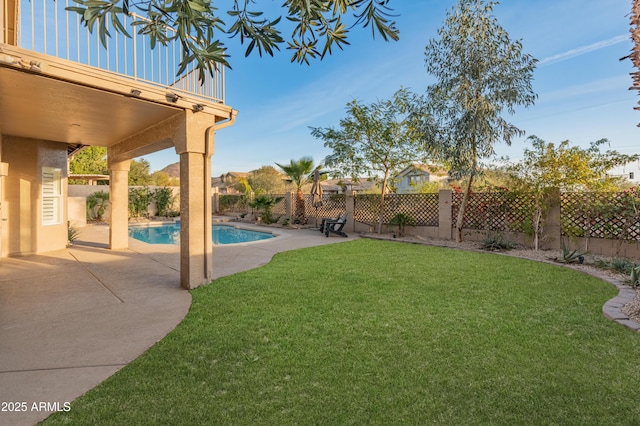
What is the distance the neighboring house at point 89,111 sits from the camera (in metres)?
4.48

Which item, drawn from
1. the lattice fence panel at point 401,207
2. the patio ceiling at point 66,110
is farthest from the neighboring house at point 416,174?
the patio ceiling at point 66,110

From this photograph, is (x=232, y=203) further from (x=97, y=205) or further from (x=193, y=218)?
(x=193, y=218)

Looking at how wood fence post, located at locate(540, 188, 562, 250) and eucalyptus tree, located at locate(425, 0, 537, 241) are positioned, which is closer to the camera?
wood fence post, located at locate(540, 188, 562, 250)

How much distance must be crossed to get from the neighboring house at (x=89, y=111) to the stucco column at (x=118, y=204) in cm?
45

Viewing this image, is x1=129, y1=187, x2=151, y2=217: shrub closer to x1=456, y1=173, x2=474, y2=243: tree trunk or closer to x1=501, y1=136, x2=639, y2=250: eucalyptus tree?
x1=456, y1=173, x2=474, y2=243: tree trunk

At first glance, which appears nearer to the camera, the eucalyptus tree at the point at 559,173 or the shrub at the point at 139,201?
the eucalyptus tree at the point at 559,173

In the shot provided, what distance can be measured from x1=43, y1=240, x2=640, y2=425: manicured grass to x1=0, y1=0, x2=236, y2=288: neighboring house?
226cm

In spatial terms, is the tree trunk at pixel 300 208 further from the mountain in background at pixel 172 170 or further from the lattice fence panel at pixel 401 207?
the mountain in background at pixel 172 170

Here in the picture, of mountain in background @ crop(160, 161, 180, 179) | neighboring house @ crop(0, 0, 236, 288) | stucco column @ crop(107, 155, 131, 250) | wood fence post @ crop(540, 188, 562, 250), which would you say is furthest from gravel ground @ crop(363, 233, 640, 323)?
mountain in background @ crop(160, 161, 180, 179)

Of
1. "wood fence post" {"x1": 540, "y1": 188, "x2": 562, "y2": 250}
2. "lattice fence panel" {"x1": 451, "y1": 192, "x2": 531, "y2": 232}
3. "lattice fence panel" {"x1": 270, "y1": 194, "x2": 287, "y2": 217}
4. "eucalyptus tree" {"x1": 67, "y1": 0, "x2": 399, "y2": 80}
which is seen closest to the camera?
"eucalyptus tree" {"x1": 67, "y1": 0, "x2": 399, "y2": 80}

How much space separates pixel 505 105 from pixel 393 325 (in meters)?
9.18

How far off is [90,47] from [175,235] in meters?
12.3

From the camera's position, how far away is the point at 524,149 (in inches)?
357

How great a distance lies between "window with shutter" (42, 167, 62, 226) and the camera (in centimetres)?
925
